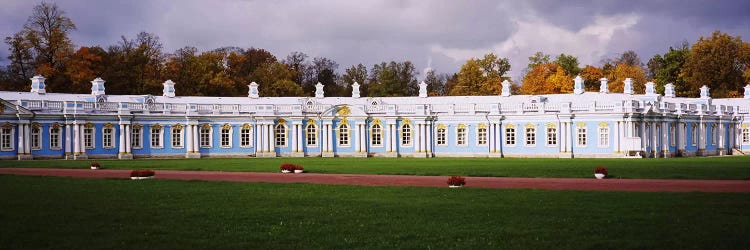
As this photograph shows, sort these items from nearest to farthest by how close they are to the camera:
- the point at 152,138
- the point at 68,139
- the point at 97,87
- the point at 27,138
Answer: the point at 27,138 < the point at 68,139 < the point at 152,138 < the point at 97,87

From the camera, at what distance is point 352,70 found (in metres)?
102

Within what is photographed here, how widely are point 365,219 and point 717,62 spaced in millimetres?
73697

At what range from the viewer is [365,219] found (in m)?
17.2

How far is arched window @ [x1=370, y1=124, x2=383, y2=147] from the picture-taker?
64438mm

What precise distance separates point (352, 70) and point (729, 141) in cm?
4574

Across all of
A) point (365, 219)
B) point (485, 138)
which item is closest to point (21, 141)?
point (485, 138)

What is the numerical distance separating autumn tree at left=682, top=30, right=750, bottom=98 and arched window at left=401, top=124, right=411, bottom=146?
34101 millimetres

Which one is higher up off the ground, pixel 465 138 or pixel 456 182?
pixel 465 138

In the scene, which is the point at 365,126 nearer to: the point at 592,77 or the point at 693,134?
the point at 693,134

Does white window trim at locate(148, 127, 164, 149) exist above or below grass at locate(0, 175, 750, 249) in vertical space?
above

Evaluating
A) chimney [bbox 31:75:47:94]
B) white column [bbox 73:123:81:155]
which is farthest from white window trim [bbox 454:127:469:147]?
chimney [bbox 31:75:47:94]

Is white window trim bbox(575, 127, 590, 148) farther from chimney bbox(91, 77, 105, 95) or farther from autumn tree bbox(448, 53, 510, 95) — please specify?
chimney bbox(91, 77, 105, 95)

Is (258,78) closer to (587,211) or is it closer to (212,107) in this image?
(212,107)

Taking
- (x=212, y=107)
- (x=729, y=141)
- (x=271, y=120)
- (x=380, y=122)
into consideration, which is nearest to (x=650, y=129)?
(x=729, y=141)
